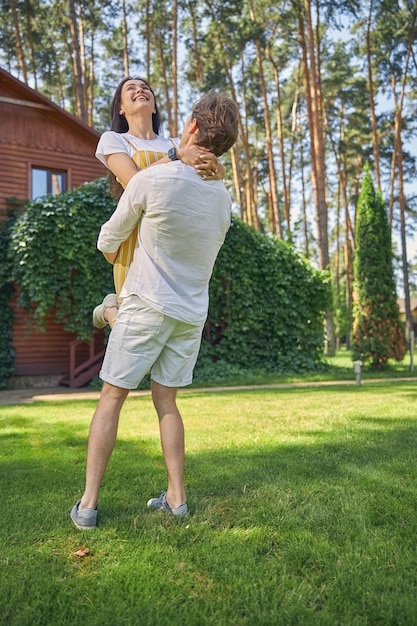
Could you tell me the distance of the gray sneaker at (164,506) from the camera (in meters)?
2.22

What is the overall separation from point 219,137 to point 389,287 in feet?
38.3

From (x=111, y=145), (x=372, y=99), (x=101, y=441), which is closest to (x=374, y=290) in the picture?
(x=111, y=145)

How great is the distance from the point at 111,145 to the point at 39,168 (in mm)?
10696

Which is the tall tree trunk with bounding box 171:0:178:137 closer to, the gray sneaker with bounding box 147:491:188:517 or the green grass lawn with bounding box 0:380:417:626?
the green grass lawn with bounding box 0:380:417:626

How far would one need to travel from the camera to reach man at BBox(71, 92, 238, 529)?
2125 millimetres

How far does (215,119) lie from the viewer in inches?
85.4

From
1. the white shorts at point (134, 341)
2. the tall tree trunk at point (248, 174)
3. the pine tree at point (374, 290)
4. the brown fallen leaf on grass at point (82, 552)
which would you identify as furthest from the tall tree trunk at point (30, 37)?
the brown fallen leaf on grass at point (82, 552)

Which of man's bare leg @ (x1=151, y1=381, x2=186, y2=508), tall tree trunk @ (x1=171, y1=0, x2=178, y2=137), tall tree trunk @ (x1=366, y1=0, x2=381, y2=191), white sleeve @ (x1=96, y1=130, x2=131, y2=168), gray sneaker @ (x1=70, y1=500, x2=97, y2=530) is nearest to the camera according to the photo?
gray sneaker @ (x1=70, y1=500, x2=97, y2=530)

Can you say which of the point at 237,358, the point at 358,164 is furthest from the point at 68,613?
the point at 358,164

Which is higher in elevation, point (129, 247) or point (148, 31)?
point (148, 31)

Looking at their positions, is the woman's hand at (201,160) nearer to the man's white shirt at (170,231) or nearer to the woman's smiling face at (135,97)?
the man's white shirt at (170,231)

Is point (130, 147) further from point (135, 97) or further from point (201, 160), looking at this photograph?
point (201, 160)

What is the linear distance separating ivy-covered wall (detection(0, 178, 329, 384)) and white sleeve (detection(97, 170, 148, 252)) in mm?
8360

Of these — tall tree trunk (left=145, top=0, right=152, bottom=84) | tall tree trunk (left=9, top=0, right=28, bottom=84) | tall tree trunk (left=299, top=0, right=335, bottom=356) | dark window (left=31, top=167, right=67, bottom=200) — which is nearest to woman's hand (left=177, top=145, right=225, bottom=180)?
dark window (left=31, top=167, right=67, bottom=200)
